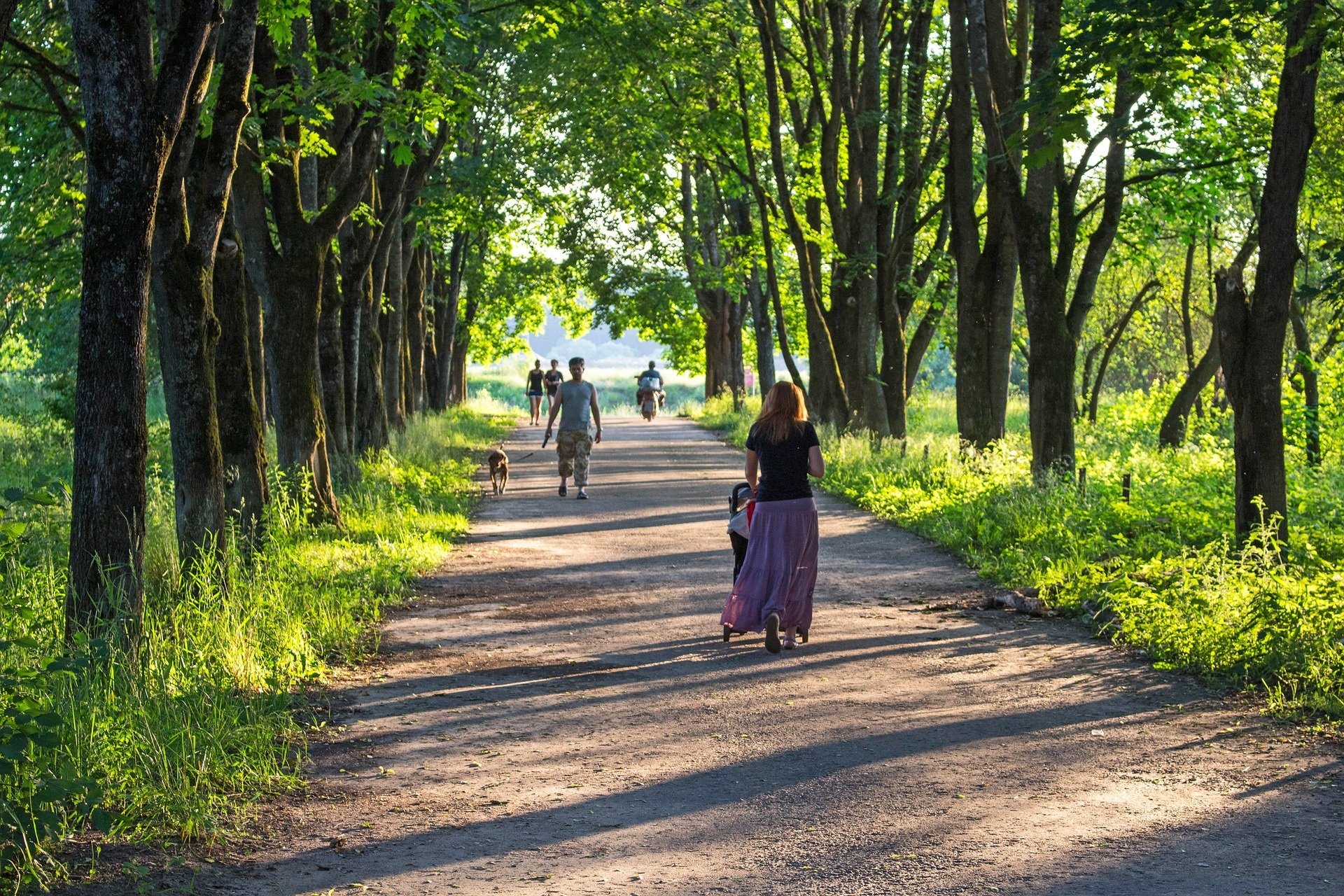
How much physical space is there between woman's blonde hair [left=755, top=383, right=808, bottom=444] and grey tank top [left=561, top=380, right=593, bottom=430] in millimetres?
10172

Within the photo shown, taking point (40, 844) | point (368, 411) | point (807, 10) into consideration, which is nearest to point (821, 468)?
point (40, 844)

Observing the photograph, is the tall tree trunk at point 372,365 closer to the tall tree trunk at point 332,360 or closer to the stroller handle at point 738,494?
the tall tree trunk at point 332,360

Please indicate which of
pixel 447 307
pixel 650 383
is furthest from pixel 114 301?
pixel 650 383

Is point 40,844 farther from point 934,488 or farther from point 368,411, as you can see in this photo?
point 368,411

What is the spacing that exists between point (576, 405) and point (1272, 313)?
36.9ft

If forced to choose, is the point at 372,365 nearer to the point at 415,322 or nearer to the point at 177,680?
the point at 415,322

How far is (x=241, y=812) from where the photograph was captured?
19.2ft

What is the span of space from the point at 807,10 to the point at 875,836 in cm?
2255

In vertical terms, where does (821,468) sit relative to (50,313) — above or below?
below

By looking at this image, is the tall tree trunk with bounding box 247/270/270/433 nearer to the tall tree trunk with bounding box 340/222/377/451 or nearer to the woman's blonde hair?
the tall tree trunk with bounding box 340/222/377/451

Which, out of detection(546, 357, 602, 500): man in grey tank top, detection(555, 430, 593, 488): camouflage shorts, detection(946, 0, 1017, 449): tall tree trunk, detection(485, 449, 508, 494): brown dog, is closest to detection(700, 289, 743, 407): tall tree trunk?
detection(485, 449, 508, 494): brown dog

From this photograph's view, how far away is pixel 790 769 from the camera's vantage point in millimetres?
6664

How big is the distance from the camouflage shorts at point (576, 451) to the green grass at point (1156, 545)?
3.63m

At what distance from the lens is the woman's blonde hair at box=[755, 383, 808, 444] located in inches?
387
